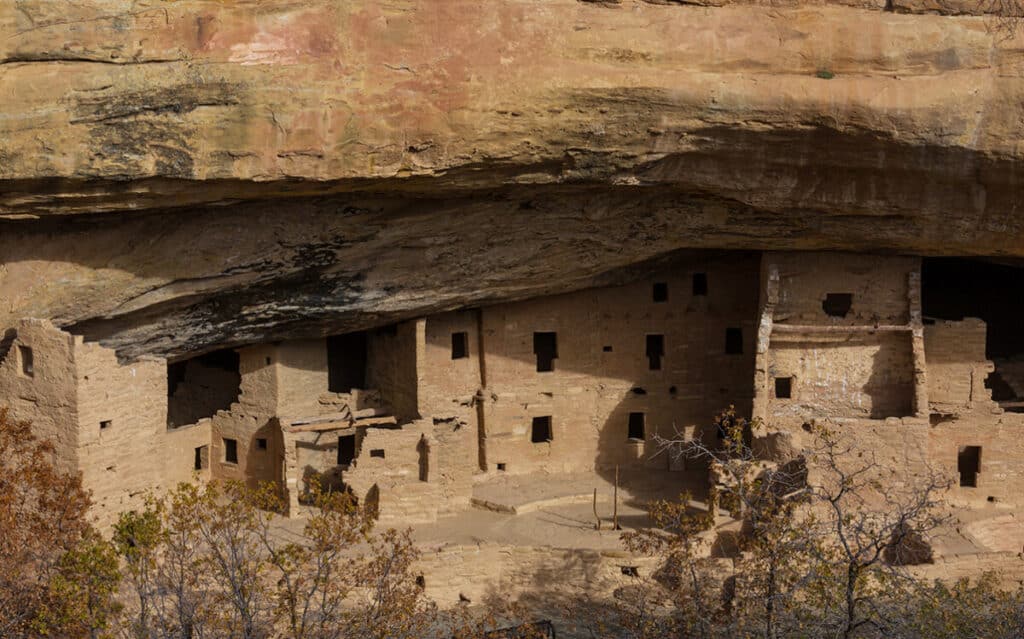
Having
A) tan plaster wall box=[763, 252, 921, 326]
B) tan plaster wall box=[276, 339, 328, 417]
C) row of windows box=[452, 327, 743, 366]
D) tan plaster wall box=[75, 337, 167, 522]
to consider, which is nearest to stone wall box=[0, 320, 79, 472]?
tan plaster wall box=[75, 337, 167, 522]

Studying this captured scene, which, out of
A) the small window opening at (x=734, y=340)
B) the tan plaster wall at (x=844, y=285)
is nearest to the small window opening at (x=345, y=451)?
the small window opening at (x=734, y=340)

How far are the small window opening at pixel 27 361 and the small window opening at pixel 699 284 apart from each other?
38.1 feet

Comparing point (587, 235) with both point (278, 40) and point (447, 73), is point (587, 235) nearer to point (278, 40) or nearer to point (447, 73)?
point (447, 73)

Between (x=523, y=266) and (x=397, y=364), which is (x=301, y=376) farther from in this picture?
(x=523, y=266)

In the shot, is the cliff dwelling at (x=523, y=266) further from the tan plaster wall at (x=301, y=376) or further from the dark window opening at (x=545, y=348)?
the dark window opening at (x=545, y=348)

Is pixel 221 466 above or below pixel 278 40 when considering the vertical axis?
below

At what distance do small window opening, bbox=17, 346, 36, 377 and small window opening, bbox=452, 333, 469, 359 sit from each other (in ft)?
25.1

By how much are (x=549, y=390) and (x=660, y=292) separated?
8.93ft

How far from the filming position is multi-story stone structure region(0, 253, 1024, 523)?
66.3 ft

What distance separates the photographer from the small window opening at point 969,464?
2277 centimetres

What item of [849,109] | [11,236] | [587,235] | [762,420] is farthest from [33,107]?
[762,420]

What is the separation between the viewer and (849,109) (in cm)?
1798

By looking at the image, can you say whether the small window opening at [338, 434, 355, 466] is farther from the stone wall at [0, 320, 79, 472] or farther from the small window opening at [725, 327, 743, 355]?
the small window opening at [725, 327, 743, 355]

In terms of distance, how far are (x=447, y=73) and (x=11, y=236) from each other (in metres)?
6.20
